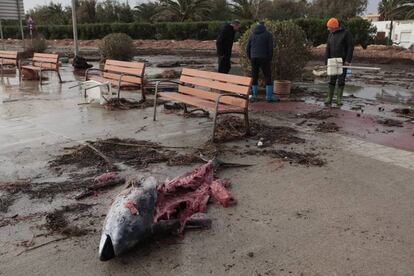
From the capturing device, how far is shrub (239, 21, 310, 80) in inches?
429

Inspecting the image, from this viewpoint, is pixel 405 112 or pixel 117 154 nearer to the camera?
pixel 117 154

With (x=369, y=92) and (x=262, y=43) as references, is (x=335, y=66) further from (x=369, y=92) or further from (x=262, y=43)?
(x=369, y=92)

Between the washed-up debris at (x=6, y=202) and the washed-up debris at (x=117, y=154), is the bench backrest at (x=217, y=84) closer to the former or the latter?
the washed-up debris at (x=117, y=154)

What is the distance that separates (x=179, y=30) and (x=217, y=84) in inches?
1369

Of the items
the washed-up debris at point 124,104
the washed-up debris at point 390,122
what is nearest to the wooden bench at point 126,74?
the washed-up debris at point 124,104

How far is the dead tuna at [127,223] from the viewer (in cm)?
338

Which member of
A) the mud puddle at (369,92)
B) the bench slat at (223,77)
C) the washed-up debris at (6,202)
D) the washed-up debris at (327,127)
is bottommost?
the washed-up debris at (6,202)

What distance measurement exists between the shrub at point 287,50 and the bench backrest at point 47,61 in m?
5.68

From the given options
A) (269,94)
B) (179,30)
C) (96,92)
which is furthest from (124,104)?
(179,30)

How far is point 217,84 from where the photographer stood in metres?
7.14

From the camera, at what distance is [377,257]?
3.44m

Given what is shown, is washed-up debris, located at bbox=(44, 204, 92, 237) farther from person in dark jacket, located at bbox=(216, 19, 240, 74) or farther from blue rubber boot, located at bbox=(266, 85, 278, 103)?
person in dark jacket, located at bbox=(216, 19, 240, 74)

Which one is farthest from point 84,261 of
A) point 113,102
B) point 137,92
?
point 137,92

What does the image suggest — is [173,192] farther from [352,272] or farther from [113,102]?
[113,102]
